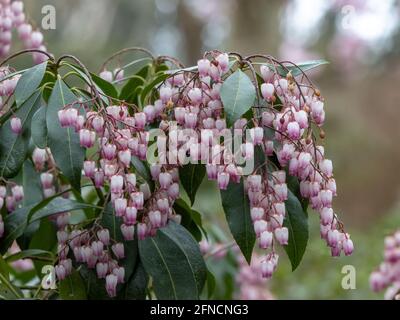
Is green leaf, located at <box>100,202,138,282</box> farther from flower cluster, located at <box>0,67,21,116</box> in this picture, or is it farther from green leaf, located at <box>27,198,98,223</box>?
flower cluster, located at <box>0,67,21,116</box>

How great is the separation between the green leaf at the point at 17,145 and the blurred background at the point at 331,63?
3144 mm

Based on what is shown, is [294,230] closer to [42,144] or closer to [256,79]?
[256,79]

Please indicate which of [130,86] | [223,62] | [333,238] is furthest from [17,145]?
[333,238]

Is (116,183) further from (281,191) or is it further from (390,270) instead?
(390,270)

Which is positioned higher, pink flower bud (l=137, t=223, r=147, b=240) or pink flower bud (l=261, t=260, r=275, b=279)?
pink flower bud (l=137, t=223, r=147, b=240)

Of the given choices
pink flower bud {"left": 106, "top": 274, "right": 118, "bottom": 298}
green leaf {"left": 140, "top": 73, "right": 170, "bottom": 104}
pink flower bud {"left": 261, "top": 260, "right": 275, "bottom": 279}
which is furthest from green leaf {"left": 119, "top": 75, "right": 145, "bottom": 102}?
pink flower bud {"left": 261, "top": 260, "right": 275, "bottom": 279}

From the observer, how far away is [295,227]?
1.50 meters

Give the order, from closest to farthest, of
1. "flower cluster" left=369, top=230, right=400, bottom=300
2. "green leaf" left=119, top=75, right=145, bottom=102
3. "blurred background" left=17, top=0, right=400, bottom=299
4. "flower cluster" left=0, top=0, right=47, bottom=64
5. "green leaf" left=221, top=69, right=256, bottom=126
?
"green leaf" left=221, top=69, right=256, bottom=126, "green leaf" left=119, top=75, right=145, bottom=102, "flower cluster" left=0, top=0, right=47, bottom=64, "flower cluster" left=369, top=230, right=400, bottom=300, "blurred background" left=17, top=0, right=400, bottom=299

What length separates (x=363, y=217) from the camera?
21.8 ft

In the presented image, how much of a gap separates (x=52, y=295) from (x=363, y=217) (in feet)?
17.3

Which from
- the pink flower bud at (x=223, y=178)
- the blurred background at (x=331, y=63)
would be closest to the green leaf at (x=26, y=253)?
the pink flower bud at (x=223, y=178)

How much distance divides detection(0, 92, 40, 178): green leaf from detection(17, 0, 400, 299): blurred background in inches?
124

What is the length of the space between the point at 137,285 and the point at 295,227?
38 centimetres

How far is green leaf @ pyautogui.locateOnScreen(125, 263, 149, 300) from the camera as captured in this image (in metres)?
1.60
